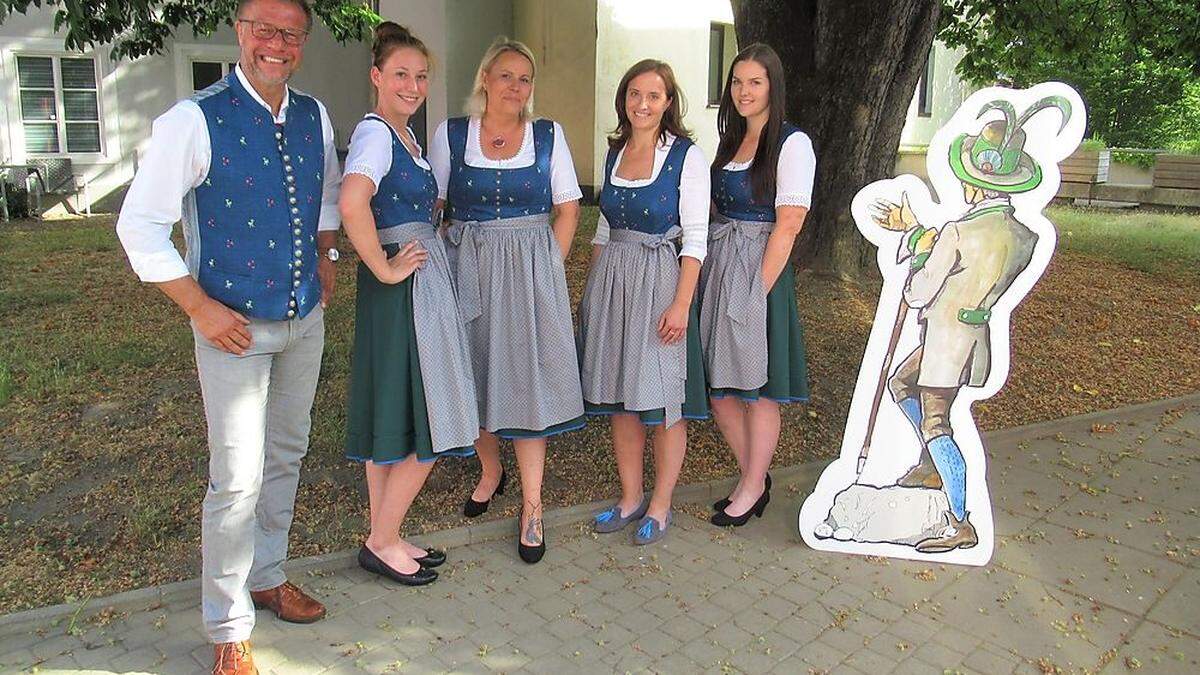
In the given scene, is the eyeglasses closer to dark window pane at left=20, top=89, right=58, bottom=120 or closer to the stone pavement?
the stone pavement

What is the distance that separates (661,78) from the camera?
3.50m

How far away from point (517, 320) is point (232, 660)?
146 centimetres

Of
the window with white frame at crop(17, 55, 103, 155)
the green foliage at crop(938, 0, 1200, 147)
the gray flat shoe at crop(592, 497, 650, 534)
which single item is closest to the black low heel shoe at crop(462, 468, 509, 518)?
the gray flat shoe at crop(592, 497, 650, 534)

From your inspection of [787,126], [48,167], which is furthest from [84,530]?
[48,167]

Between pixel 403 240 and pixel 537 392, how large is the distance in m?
0.76

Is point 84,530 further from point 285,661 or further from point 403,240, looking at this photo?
point 403,240

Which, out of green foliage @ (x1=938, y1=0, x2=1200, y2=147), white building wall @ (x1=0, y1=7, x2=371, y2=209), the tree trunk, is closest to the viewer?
the tree trunk

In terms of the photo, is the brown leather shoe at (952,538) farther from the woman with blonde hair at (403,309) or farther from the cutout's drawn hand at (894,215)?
the woman with blonde hair at (403,309)

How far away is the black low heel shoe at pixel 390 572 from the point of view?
11.4ft

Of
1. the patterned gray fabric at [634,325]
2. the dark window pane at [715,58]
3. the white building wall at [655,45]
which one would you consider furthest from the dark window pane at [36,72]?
the patterned gray fabric at [634,325]

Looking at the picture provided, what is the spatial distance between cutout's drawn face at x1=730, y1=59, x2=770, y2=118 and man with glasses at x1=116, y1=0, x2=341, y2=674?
1539 mm

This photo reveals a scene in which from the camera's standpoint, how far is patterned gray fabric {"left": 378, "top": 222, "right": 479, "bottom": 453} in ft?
10.5

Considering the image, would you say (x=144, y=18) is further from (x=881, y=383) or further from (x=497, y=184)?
(x=881, y=383)

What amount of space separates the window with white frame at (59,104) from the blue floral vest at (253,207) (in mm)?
13119
